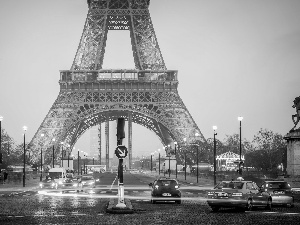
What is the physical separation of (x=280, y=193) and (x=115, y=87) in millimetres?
73697

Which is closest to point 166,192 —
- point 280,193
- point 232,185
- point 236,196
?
point 280,193

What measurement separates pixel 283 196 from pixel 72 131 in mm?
83954

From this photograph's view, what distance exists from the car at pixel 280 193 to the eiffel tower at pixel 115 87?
67.6 metres

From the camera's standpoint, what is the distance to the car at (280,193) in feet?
110

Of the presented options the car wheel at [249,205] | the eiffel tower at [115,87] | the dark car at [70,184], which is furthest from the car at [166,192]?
the eiffel tower at [115,87]

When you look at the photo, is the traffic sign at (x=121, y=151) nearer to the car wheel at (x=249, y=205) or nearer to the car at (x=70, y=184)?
the car wheel at (x=249, y=205)

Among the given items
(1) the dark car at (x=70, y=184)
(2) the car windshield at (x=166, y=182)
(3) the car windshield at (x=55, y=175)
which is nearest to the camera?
(2) the car windshield at (x=166, y=182)

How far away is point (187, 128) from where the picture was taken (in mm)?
103938

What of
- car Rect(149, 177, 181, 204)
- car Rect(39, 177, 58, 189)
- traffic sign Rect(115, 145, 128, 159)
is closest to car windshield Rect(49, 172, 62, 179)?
car Rect(39, 177, 58, 189)

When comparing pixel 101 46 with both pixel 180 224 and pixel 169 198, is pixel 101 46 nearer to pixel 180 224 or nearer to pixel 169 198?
pixel 169 198

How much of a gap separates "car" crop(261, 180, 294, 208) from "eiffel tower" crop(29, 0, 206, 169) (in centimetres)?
6762

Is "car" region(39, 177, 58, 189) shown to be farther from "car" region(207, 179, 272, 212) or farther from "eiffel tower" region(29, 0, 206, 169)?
"eiffel tower" region(29, 0, 206, 169)

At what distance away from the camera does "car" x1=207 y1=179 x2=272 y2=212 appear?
97.0 ft

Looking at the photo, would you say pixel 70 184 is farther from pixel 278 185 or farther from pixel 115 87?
pixel 115 87
